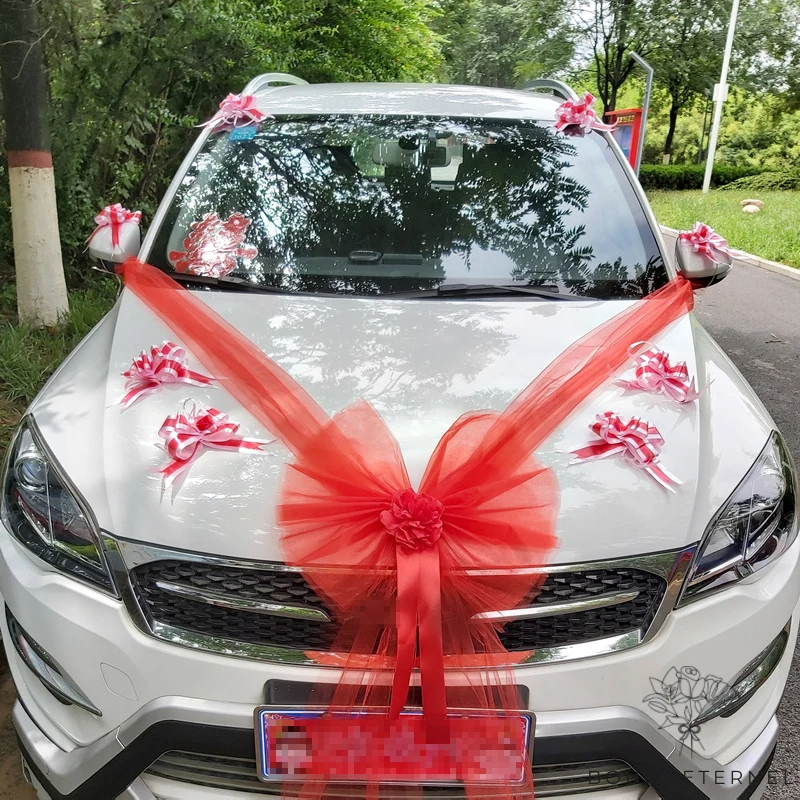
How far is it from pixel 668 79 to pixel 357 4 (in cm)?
2221

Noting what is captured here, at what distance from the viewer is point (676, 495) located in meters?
1.52

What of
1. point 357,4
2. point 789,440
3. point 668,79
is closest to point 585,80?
point 668,79

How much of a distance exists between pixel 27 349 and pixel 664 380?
3614 mm

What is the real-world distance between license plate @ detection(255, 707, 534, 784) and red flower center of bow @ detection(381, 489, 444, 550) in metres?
0.31

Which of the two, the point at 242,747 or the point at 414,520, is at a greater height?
the point at 414,520

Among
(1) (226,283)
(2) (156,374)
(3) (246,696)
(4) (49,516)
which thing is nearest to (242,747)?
(3) (246,696)

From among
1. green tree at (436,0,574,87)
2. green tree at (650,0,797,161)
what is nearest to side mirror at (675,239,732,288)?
green tree at (436,0,574,87)

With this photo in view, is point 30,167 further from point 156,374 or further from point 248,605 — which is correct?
point 248,605

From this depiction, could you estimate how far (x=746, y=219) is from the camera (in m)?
14.6

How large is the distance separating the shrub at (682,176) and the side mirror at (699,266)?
25.0 m

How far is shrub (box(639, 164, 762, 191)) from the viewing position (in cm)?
2583

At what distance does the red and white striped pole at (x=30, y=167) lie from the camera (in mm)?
4133

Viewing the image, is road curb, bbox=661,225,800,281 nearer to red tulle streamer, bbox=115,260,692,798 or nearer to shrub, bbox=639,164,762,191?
red tulle streamer, bbox=115,260,692,798

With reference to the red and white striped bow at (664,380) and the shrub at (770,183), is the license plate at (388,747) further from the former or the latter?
the shrub at (770,183)
